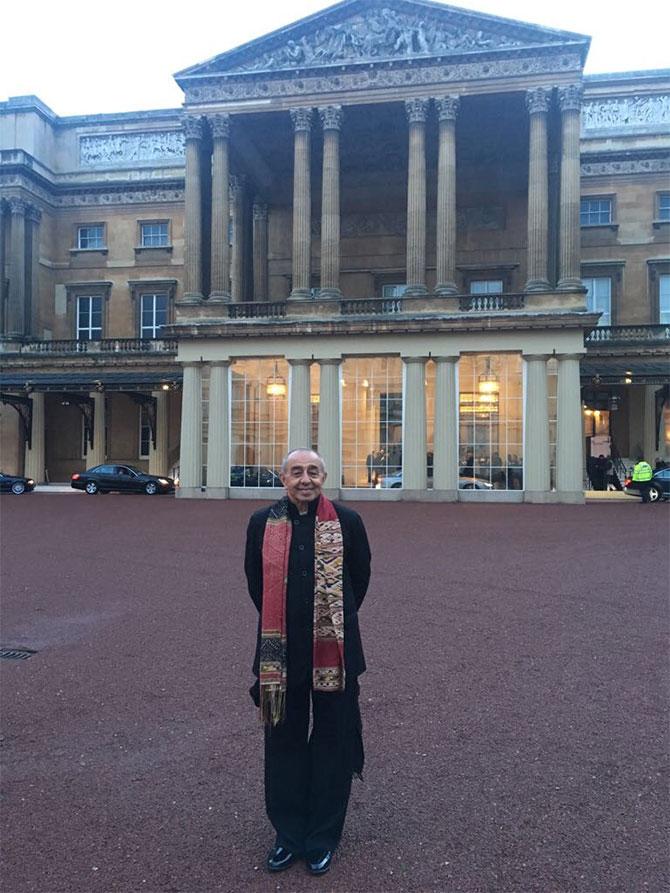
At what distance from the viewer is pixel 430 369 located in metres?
28.3

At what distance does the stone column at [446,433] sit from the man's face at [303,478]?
23.9m

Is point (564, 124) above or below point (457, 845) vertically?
above

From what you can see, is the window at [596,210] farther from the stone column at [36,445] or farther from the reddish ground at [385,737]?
the stone column at [36,445]

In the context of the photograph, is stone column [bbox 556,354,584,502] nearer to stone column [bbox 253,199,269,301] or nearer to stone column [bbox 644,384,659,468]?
stone column [bbox 644,384,659,468]

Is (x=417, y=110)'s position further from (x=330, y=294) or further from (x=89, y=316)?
Answer: (x=89, y=316)

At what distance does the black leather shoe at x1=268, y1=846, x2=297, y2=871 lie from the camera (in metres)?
3.59

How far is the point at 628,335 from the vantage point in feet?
112

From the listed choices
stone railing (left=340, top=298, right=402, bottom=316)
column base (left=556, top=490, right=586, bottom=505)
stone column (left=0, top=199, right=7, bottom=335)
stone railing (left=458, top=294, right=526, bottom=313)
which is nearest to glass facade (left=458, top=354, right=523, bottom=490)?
column base (left=556, top=490, right=586, bottom=505)

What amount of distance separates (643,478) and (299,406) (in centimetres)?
1346

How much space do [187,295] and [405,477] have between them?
12.0 meters

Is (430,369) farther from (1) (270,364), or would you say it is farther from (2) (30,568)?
(2) (30,568)

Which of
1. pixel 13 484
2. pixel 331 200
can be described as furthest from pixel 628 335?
pixel 13 484

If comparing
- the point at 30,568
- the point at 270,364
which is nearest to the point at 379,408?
the point at 270,364

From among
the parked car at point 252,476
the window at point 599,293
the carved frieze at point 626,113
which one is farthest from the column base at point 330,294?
the carved frieze at point 626,113
